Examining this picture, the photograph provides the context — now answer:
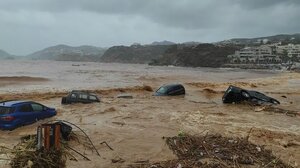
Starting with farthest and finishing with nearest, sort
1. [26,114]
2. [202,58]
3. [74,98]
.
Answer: [202,58] < [74,98] < [26,114]

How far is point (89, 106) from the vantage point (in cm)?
2559

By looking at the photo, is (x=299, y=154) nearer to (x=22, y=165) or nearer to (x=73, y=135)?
(x=73, y=135)

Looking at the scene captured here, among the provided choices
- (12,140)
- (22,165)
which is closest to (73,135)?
(12,140)

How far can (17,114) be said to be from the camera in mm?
17578

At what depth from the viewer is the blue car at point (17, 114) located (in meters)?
17.1

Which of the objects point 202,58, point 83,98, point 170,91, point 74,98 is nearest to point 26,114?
point 74,98

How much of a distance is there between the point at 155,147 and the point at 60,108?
40.8 ft

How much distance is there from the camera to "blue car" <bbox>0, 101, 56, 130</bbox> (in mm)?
17109

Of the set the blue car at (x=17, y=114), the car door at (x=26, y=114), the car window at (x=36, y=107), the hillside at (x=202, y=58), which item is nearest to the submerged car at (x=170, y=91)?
the car window at (x=36, y=107)

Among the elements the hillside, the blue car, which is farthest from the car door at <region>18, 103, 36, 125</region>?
the hillside

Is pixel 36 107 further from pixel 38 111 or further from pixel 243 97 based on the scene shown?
pixel 243 97

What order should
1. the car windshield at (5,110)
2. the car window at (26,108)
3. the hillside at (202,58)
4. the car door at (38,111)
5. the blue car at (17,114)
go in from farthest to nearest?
the hillside at (202,58)
the car door at (38,111)
the car window at (26,108)
the car windshield at (5,110)
the blue car at (17,114)

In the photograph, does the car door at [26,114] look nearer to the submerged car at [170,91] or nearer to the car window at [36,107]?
the car window at [36,107]

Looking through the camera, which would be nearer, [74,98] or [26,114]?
[26,114]
